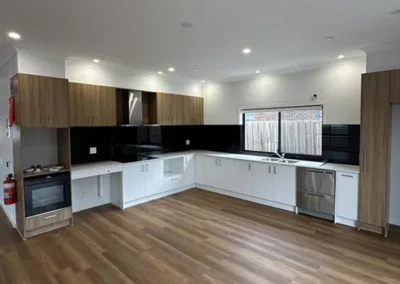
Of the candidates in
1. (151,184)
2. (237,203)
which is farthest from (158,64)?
(237,203)

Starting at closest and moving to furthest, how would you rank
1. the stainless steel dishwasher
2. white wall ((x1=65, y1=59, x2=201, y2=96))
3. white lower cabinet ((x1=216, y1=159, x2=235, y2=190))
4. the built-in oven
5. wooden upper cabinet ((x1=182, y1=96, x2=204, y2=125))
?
the built-in oven
the stainless steel dishwasher
white wall ((x1=65, y1=59, x2=201, y2=96))
white lower cabinet ((x1=216, y1=159, x2=235, y2=190))
wooden upper cabinet ((x1=182, y1=96, x2=204, y2=125))

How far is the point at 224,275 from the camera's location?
8.76 ft

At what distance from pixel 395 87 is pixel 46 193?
528 cm

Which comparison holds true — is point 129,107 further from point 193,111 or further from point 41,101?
point 193,111

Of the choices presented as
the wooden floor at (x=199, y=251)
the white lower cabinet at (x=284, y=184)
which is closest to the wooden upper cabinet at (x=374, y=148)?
the wooden floor at (x=199, y=251)

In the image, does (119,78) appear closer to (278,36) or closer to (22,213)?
(22,213)

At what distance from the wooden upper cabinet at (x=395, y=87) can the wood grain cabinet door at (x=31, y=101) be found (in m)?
4.97

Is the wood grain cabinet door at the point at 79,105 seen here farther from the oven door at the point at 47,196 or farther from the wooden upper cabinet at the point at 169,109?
the wooden upper cabinet at the point at 169,109

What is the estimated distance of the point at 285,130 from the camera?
5281mm

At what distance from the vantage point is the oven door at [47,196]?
354 centimetres

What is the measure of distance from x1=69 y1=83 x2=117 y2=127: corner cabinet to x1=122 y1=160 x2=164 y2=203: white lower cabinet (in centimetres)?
99

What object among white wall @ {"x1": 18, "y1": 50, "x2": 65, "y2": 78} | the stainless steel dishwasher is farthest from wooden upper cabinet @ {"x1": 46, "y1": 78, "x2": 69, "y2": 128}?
the stainless steel dishwasher

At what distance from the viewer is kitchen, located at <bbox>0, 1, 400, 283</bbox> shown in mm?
3014

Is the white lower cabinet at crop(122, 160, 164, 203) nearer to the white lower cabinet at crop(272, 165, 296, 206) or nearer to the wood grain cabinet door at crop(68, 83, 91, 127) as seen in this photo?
the wood grain cabinet door at crop(68, 83, 91, 127)
